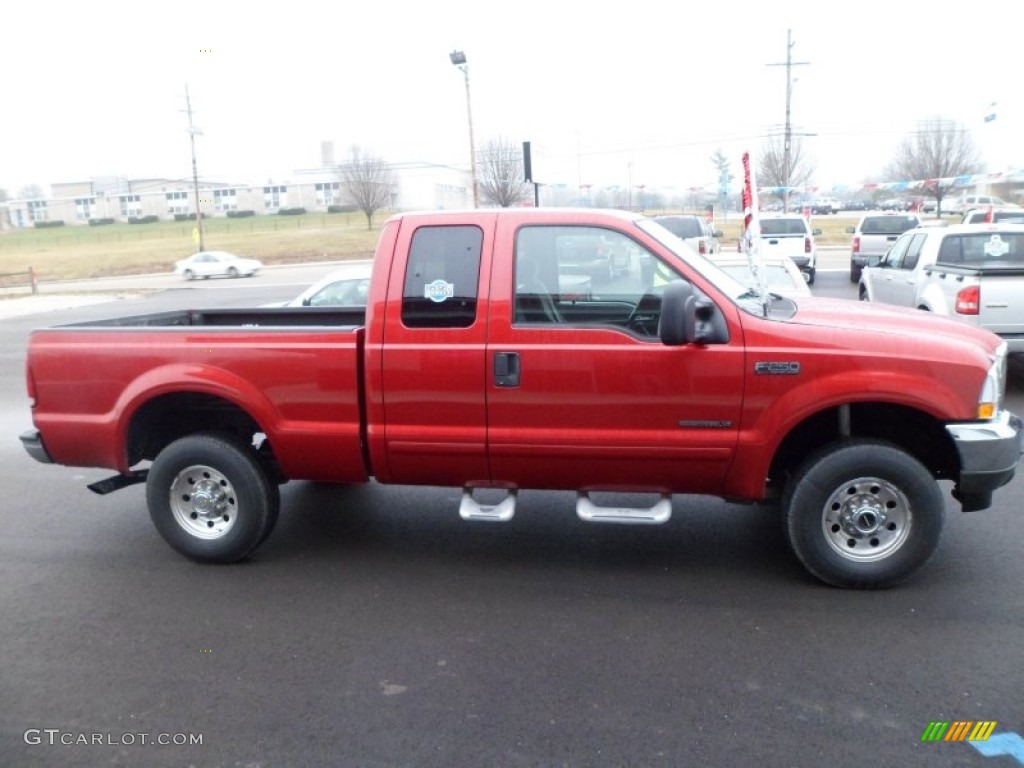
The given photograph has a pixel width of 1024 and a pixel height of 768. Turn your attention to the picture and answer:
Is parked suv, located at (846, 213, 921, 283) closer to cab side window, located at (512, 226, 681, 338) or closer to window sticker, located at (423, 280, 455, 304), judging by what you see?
cab side window, located at (512, 226, 681, 338)

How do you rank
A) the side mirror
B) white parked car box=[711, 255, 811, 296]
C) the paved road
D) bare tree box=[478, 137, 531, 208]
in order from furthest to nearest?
bare tree box=[478, 137, 531, 208] < white parked car box=[711, 255, 811, 296] < the side mirror < the paved road

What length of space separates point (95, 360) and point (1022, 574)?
212 inches

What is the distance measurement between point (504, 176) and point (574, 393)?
26451 mm

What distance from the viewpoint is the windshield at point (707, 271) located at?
4738mm

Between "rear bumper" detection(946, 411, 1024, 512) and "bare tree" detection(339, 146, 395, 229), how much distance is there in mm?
61277

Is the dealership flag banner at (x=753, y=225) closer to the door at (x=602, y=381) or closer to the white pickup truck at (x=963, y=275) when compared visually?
the door at (x=602, y=381)

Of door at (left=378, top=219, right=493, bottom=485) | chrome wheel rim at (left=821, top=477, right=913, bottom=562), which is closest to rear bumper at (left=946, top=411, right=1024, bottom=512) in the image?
chrome wheel rim at (left=821, top=477, right=913, bottom=562)

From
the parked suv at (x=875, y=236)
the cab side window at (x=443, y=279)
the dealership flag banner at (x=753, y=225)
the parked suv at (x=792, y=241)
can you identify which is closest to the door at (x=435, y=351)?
the cab side window at (x=443, y=279)

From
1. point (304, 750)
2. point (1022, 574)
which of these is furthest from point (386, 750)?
point (1022, 574)

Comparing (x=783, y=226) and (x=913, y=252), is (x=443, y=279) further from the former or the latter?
(x=783, y=226)

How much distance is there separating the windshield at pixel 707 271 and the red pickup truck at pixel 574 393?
0.07 ft

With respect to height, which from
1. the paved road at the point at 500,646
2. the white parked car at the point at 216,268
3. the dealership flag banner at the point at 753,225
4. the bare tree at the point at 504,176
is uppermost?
the bare tree at the point at 504,176

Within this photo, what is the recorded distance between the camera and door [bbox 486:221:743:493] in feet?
15.1

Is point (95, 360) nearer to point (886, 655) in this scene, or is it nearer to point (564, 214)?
point (564, 214)
